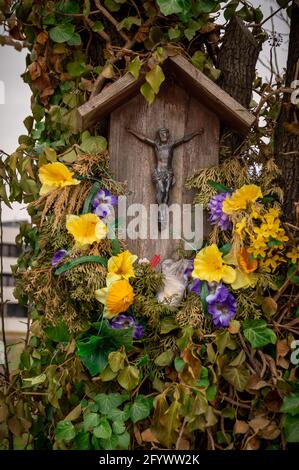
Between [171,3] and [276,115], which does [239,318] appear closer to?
[276,115]

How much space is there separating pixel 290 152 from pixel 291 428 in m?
1.13

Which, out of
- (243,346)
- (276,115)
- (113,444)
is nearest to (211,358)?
(243,346)

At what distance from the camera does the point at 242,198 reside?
2.79m

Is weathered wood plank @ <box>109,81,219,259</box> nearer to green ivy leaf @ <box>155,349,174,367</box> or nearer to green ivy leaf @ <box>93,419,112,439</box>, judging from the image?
green ivy leaf @ <box>155,349,174,367</box>

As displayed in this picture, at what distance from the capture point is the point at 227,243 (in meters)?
2.82

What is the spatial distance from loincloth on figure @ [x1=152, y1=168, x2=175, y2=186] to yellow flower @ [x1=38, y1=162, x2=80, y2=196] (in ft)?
1.11

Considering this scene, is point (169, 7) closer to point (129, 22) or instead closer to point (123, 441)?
point (129, 22)

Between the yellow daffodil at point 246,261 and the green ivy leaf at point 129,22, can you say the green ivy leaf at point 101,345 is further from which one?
the green ivy leaf at point 129,22

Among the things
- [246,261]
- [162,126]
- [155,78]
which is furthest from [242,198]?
[155,78]

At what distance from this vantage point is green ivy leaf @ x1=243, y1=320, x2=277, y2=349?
2689mm

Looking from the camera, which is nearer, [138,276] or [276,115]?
[138,276]

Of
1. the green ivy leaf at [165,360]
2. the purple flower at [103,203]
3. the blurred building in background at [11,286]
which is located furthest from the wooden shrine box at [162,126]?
the blurred building in background at [11,286]

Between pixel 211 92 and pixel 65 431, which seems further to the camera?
pixel 211 92
